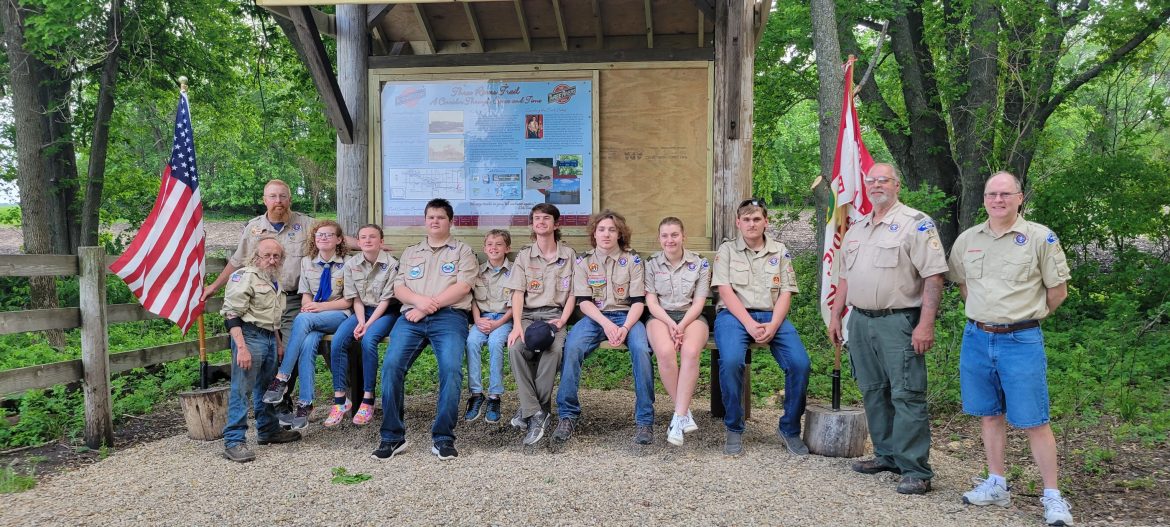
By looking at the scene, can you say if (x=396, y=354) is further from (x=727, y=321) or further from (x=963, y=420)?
(x=963, y=420)

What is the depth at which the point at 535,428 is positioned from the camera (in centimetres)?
496

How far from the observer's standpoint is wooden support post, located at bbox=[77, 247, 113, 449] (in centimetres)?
526

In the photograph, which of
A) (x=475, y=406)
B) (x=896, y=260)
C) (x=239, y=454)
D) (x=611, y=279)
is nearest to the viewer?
(x=896, y=260)

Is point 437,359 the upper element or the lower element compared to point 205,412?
upper

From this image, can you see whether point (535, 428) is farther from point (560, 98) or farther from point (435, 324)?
point (560, 98)

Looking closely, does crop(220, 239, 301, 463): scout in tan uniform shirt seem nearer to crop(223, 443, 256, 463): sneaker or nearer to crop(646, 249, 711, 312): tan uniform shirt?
crop(223, 443, 256, 463): sneaker

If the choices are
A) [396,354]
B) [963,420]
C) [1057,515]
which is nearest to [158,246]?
[396,354]

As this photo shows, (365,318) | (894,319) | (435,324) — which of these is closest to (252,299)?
(365,318)

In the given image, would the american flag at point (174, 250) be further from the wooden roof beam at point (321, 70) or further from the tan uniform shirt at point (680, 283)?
the tan uniform shirt at point (680, 283)

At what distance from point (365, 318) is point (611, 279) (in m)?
1.73

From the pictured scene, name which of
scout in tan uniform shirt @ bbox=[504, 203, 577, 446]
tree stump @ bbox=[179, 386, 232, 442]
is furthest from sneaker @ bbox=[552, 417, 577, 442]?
tree stump @ bbox=[179, 386, 232, 442]

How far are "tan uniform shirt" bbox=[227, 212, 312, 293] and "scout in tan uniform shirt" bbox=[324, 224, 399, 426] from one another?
1.62ft

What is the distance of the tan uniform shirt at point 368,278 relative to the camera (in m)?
5.47

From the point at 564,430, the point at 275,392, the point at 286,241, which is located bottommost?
the point at 564,430
